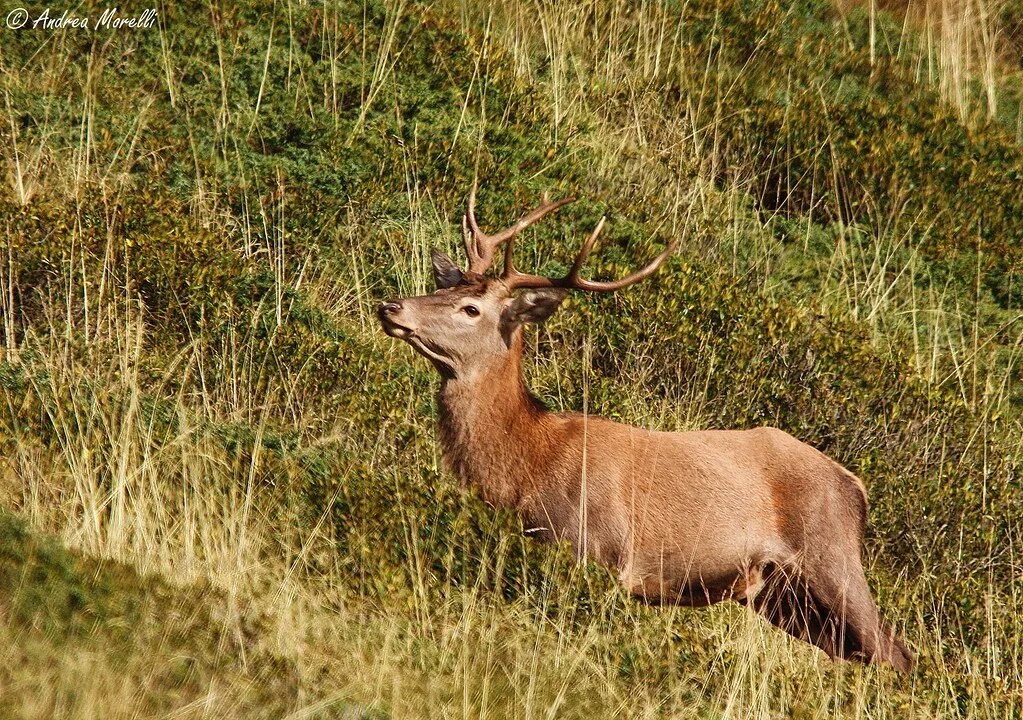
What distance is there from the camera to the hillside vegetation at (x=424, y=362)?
5562mm

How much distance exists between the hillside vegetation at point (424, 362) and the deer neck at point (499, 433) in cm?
19

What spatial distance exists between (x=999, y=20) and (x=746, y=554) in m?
9.89

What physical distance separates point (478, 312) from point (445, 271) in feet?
2.67

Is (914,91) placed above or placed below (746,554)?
above

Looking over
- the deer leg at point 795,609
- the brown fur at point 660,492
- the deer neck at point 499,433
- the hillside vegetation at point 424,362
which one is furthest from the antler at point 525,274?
the deer leg at point 795,609

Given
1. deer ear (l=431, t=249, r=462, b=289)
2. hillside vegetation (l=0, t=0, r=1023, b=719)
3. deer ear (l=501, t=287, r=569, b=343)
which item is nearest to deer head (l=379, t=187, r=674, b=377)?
deer ear (l=501, t=287, r=569, b=343)

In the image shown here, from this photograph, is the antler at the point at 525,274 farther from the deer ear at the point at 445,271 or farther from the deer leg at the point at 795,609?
the deer leg at the point at 795,609

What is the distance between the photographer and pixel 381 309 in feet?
23.6

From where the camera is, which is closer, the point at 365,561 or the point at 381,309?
the point at 365,561

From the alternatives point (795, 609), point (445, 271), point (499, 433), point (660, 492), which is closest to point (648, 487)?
point (660, 492)

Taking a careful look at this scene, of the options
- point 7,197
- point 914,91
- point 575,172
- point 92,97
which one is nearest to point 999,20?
point 914,91

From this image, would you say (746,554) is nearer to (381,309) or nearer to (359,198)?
(381,309)

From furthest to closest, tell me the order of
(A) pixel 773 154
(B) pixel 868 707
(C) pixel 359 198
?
(A) pixel 773 154 → (C) pixel 359 198 → (B) pixel 868 707

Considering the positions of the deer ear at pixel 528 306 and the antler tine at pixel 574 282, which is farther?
the deer ear at pixel 528 306
